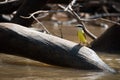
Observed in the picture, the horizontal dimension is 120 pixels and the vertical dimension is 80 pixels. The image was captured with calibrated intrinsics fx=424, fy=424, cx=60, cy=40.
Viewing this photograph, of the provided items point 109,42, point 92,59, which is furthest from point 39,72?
point 109,42

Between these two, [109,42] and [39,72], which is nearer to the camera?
[39,72]

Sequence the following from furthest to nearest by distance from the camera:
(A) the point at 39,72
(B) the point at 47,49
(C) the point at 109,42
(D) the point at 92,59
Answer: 1. (C) the point at 109,42
2. (B) the point at 47,49
3. (D) the point at 92,59
4. (A) the point at 39,72

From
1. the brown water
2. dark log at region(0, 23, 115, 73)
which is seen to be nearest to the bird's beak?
dark log at region(0, 23, 115, 73)

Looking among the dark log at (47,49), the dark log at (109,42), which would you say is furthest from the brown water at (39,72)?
the dark log at (109,42)

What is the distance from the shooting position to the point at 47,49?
21.2ft

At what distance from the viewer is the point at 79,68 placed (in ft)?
20.7

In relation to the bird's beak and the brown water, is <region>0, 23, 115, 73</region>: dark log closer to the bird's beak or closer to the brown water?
the bird's beak

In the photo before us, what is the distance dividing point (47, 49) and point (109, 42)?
2573 millimetres

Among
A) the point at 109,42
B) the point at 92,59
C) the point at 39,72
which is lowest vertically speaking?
the point at 39,72

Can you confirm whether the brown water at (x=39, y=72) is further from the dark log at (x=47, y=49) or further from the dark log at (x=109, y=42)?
the dark log at (x=109, y=42)

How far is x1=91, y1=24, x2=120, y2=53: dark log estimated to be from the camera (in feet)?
28.4

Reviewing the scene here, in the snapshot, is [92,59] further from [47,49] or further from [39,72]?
[39,72]

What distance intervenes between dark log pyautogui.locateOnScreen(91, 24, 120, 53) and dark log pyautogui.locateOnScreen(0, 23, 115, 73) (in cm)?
220

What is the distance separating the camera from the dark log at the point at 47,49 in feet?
20.7
